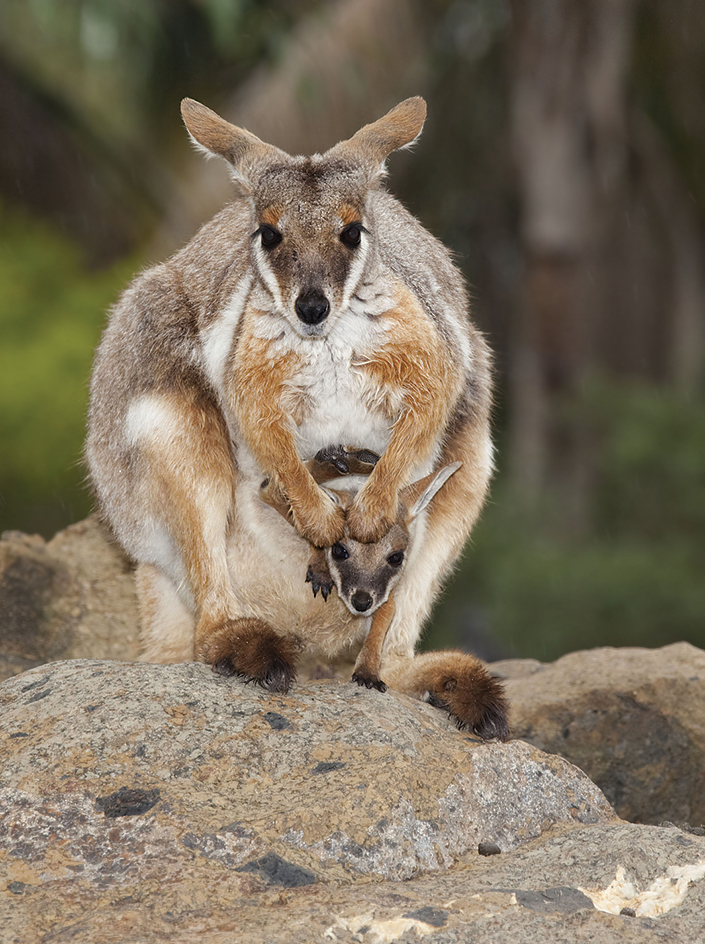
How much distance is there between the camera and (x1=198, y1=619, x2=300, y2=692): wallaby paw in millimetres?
4015

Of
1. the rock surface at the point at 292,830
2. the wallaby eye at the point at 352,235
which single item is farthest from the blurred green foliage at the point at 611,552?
the wallaby eye at the point at 352,235

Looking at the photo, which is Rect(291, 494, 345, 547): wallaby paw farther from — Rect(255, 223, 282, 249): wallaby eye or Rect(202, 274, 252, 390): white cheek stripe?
Rect(255, 223, 282, 249): wallaby eye

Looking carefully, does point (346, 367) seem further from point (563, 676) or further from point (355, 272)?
point (563, 676)

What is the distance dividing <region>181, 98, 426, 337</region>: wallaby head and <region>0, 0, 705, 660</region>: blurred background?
6.89 m

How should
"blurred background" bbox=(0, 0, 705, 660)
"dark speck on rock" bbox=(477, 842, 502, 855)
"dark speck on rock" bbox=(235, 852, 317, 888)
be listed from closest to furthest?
1. "dark speck on rock" bbox=(235, 852, 317, 888)
2. "dark speck on rock" bbox=(477, 842, 502, 855)
3. "blurred background" bbox=(0, 0, 705, 660)

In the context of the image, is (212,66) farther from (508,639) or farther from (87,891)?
(87,891)

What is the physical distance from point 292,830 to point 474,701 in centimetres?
113

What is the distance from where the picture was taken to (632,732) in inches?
206

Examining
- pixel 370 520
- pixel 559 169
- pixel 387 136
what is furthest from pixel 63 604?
pixel 559 169

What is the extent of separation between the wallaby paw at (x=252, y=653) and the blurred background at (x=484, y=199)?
722cm

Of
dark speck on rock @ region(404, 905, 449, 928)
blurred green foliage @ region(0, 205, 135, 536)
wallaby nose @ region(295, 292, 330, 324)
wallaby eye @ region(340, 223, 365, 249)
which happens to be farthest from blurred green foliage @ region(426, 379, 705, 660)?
dark speck on rock @ region(404, 905, 449, 928)

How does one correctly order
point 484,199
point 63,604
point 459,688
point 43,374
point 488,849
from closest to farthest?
point 488,849
point 459,688
point 63,604
point 43,374
point 484,199

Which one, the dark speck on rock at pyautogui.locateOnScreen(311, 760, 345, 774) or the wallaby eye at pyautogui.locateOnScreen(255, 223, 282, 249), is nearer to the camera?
the dark speck on rock at pyautogui.locateOnScreen(311, 760, 345, 774)

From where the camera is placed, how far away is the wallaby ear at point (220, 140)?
4.17m
